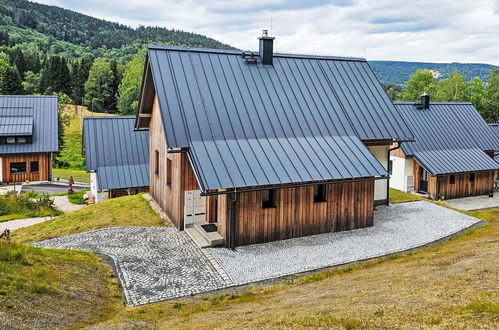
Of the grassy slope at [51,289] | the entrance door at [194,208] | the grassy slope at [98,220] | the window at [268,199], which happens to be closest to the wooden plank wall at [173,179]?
the entrance door at [194,208]

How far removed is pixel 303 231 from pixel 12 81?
2353 inches

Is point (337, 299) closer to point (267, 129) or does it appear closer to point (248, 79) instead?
point (267, 129)

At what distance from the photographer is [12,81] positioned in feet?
197

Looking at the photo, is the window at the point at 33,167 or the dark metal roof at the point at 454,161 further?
the window at the point at 33,167

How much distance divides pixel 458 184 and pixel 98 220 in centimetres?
2302

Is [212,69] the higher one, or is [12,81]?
[12,81]

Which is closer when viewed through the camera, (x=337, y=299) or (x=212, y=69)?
(x=337, y=299)

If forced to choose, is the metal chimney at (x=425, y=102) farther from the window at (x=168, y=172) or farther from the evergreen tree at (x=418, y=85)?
the evergreen tree at (x=418, y=85)

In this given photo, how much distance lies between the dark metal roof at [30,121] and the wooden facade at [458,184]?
2822 cm

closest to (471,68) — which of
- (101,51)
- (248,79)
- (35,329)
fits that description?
(101,51)

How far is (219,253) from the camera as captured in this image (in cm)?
1352

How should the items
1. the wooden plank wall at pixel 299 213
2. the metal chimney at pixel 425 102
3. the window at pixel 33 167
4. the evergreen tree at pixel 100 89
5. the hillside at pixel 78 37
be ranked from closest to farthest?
1. the wooden plank wall at pixel 299 213
2. the metal chimney at pixel 425 102
3. the window at pixel 33 167
4. the evergreen tree at pixel 100 89
5. the hillside at pixel 78 37

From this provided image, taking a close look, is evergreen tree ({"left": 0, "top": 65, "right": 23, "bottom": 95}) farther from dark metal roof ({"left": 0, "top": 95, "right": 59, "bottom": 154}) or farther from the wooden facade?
the wooden facade

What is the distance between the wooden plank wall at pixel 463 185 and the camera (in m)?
27.3
